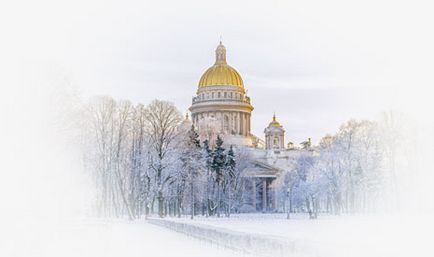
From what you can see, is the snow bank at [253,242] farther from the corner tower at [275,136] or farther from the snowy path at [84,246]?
the corner tower at [275,136]

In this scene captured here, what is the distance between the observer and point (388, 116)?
5516 cm

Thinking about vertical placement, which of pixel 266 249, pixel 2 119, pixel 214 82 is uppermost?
pixel 214 82

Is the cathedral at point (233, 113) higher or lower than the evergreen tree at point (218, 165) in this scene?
higher

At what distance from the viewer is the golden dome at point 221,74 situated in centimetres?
11312

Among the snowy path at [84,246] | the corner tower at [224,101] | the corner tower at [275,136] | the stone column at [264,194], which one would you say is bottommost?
the snowy path at [84,246]

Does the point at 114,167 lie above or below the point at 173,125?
below

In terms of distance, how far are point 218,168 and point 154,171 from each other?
10.9 meters

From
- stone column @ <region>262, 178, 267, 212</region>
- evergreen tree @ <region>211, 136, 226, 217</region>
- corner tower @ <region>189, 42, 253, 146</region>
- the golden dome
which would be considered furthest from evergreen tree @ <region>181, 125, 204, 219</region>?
the golden dome

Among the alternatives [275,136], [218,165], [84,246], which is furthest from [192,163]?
[275,136]

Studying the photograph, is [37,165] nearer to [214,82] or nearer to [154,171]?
[154,171]

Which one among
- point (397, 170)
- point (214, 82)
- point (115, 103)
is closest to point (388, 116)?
point (397, 170)

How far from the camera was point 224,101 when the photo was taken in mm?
110812

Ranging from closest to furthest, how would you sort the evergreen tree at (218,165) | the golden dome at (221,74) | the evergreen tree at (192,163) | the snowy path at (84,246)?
the snowy path at (84,246) < the evergreen tree at (192,163) < the evergreen tree at (218,165) < the golden dome at (221,74)

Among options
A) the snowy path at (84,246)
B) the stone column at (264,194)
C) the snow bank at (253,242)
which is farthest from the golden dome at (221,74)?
the snowy path at (84,246)
